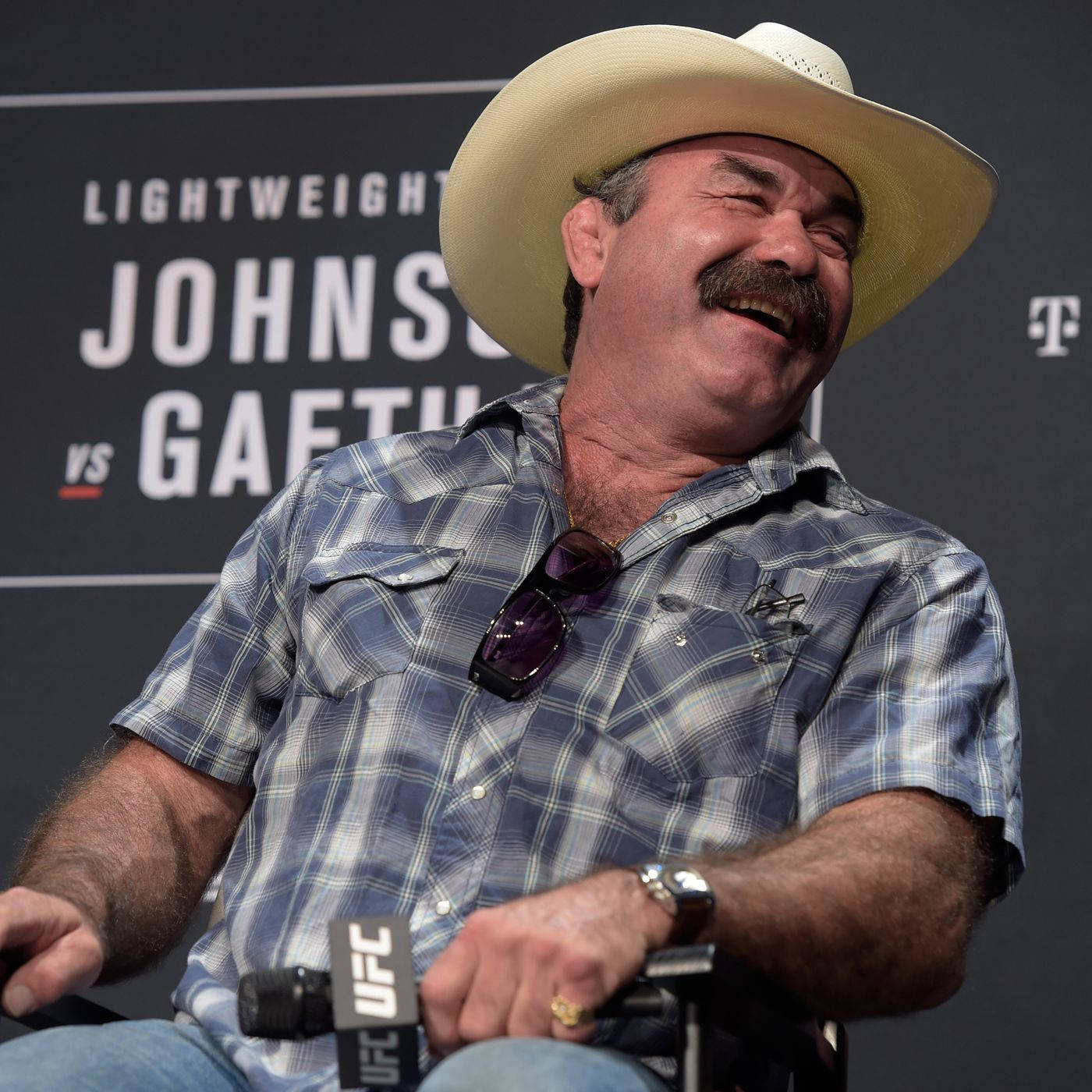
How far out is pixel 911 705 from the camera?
192 cm

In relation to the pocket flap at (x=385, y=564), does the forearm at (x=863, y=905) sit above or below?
below

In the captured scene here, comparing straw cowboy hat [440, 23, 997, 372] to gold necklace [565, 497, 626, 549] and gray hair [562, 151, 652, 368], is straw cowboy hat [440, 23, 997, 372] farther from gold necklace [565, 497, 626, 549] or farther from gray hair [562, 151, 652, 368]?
gold necklace [565, 497, 626, 549]

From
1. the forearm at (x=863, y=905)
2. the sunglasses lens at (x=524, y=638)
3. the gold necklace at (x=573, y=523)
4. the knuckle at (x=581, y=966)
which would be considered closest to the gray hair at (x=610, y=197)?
the gold necklace at (x=573, y=523)

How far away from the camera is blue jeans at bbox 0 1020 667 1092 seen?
1.43 m

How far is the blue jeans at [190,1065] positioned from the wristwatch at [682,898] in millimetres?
124

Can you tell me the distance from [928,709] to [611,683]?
0.34 m

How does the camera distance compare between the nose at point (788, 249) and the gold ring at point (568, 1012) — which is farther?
the nose at point (788, 249)

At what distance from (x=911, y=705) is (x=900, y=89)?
147 cm

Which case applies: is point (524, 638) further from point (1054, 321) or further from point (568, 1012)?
point (1054, 321)

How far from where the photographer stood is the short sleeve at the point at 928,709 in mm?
1860

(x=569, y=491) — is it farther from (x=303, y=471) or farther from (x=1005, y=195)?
(x=1005, y=195)

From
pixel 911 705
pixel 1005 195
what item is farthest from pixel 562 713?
pixel 1005 195

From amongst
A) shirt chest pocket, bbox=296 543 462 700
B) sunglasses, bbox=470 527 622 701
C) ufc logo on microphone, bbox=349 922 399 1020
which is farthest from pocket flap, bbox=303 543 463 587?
ufc logo on microphone, bbox=349 922 399 1020

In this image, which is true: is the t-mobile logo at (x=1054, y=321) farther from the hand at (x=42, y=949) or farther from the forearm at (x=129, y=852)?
the hand at (x=42, y=949)
